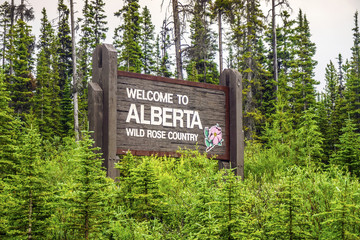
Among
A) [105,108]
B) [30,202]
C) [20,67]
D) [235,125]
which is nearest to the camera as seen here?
[30,202]

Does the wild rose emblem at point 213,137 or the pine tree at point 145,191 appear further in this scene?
the wild rose emblem at point 213,137

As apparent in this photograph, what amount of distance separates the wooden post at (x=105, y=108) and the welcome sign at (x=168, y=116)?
0.17 m

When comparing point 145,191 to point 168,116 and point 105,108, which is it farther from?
point 168,116

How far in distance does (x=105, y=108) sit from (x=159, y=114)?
1.07m

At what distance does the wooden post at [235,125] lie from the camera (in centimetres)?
795

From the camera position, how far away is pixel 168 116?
23.6 ft

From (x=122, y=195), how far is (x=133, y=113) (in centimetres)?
222

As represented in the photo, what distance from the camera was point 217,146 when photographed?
310 inches

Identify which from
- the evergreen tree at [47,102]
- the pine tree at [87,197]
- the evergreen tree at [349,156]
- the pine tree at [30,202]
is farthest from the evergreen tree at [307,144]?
the evergreen tree at [47,102]

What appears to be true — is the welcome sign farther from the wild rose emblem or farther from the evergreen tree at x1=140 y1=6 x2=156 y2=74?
the evergreen tree at x1=140 y1=6 x2=156 y2=74

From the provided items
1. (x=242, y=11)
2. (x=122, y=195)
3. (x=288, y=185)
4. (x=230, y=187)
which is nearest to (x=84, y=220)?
(x=122, y=195)

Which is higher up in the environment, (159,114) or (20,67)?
(20,67)

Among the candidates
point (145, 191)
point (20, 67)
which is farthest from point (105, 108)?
point (20, 67)

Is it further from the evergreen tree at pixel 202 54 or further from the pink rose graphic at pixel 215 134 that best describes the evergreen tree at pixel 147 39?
the pink rose graphic at pixel 215 134
